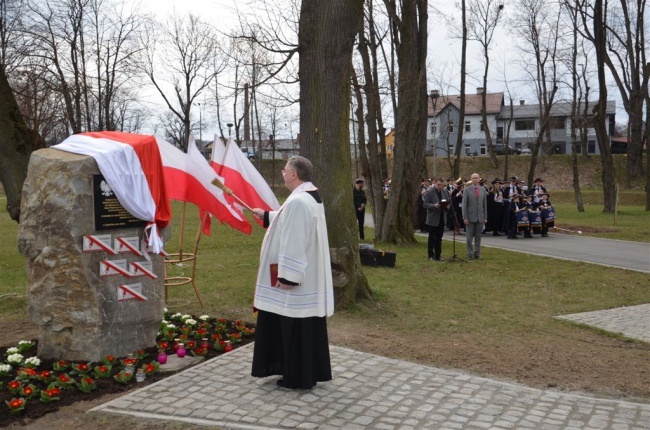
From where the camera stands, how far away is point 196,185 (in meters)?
9.03

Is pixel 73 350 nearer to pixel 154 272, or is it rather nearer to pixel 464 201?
pixel 154 272

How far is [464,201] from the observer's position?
1562cm

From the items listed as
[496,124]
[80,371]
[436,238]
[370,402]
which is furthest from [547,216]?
[496,124]

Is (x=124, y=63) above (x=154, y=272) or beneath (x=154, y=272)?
above

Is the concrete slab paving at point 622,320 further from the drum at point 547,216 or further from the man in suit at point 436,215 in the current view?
the drum at point 547,216

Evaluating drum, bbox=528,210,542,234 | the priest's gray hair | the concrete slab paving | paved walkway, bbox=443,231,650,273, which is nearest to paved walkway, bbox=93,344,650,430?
the priest's gray hair

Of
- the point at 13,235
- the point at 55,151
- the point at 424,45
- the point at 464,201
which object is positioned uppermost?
the point at 424,45

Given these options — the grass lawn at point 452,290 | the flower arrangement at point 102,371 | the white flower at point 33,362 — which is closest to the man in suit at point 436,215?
the grass lawn at point 452,290

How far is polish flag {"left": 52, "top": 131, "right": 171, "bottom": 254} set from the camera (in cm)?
675

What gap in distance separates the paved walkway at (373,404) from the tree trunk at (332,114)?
3.02m

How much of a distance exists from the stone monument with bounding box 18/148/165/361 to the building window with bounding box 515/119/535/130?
7543 centimetres

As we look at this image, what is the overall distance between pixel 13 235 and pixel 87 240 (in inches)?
680

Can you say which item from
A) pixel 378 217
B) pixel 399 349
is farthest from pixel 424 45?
pixel 399 349

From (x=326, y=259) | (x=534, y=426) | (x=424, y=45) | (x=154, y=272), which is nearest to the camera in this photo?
(x=534, y=426)
